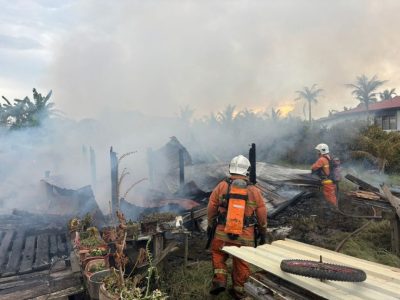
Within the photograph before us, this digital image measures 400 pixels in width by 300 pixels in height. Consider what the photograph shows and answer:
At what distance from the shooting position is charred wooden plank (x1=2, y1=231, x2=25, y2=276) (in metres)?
5.24

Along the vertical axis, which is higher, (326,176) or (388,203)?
(326,176)

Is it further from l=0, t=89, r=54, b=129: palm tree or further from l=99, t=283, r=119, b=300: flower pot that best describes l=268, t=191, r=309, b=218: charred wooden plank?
l=0, t=89, r=54, b=129: palm tree

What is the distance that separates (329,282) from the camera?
223 centimetres

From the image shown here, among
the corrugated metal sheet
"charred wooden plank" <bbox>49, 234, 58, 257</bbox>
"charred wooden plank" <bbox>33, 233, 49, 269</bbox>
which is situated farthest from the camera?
"charred wooden plank" <bbox>49, 234, 58, 257</bbox>

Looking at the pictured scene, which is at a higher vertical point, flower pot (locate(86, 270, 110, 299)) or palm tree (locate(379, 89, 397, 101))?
palm tree (locate(379, 89, 397, 101))

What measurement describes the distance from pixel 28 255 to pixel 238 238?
3.86m

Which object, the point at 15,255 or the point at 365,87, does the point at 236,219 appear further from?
the point at 365,87

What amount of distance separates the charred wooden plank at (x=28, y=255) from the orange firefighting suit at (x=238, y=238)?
3023mm


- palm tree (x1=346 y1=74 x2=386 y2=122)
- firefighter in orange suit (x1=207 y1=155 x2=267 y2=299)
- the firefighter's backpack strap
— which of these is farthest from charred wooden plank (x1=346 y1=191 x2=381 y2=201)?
palm tree (x1=346 y1=74 x2=386 y2=122)

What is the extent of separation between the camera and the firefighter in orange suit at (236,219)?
4105 millimetres

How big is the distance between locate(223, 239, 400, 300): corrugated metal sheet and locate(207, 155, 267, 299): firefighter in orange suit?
89cm

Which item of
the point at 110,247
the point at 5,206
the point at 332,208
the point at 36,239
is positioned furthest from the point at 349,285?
the point at 5,206

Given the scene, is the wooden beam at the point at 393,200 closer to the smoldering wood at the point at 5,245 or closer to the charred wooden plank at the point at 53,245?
the charred wooden plank at the point at 53,245

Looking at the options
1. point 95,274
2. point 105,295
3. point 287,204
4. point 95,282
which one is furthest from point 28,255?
point 287,204
